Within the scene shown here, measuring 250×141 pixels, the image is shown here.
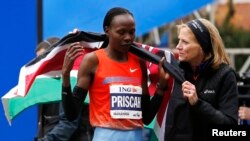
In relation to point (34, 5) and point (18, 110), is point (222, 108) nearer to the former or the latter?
point (18, 110)

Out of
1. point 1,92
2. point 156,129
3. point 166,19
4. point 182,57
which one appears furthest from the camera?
point 166,19

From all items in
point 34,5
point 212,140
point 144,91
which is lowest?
point 212,140

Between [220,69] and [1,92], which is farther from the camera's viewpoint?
[1,92]

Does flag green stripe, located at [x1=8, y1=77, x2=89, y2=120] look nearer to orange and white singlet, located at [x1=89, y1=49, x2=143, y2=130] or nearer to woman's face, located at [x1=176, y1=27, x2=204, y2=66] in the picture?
orange and white singlet, located at [x1=89, y1=49, x2=143, y2=130]

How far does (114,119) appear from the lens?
438cm

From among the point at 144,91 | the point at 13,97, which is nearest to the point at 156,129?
the point at 144,91

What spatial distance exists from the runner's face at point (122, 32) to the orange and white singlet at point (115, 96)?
11 cm

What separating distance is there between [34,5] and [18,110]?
1947 millimetres

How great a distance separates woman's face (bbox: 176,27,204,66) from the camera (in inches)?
179

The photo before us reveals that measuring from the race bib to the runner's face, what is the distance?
0.25 m

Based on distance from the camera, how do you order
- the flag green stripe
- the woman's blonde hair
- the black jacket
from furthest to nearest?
1. the flag green stripe
2. the woman's blonde hair
3. the black jacket

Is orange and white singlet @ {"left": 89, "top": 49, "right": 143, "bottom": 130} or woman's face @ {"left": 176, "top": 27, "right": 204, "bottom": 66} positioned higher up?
woman's face @ {"left": 176, "top": 27, "right": 204, "bottom": 66}

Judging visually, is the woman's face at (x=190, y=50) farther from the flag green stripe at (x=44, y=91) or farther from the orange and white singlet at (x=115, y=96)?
the flag green stripe at (x=44, y=91)

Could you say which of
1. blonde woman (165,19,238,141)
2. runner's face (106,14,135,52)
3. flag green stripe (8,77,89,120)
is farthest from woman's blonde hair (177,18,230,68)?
flag green stripe (8,77,89,120)
